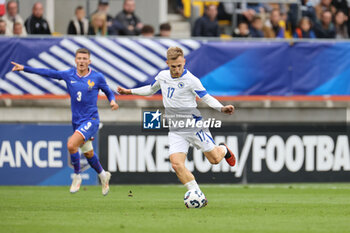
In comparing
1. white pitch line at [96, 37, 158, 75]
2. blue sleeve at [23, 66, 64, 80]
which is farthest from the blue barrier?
blue sleeve at [23, 66, 64, 80]

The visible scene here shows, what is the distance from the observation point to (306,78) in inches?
742

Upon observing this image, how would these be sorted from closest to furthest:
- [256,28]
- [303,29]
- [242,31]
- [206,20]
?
[206,20], [242,31], [256,28], [303,29]

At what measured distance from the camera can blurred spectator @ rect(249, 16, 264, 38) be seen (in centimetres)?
1942

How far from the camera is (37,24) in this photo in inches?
713

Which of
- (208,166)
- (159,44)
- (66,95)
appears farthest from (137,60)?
(208,166)

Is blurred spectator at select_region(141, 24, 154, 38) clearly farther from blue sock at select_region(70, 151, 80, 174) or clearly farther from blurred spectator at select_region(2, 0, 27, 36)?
blue sock at select_region(70, 151, 80, 174)

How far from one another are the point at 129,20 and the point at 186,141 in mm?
8405

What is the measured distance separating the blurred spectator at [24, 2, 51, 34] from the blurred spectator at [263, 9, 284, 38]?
219 inches

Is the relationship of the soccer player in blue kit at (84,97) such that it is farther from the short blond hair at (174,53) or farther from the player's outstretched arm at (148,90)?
the short blond hair at (174,53)

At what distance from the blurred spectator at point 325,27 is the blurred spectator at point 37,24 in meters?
6.94

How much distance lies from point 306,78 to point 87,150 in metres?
7.43

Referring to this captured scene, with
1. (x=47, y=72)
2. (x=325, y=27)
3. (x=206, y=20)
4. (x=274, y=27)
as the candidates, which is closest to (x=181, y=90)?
(x=47, y=72)

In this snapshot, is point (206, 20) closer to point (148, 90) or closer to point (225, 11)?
point (225, 11)

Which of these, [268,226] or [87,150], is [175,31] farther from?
[268,226]
